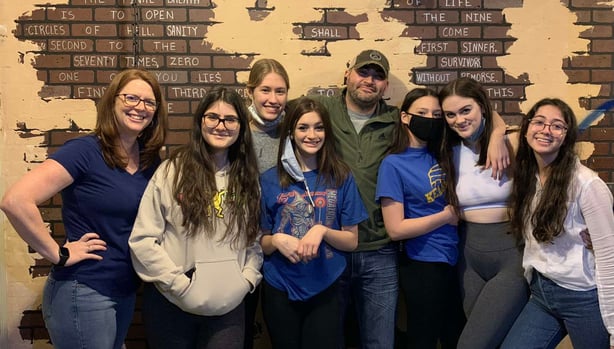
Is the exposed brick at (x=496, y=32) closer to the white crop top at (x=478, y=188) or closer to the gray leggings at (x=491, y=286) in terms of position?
the white crop top at (x=478, y=188)

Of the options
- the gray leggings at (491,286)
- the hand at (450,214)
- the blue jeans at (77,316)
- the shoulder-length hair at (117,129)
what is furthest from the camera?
the hand at (450,214)

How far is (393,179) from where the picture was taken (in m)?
2.63

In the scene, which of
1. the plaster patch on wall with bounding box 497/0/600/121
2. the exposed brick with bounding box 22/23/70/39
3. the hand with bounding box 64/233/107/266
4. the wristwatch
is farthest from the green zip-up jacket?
the exposed brick with bounding box 22/23/70/39

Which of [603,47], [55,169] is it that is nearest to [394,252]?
[55,169]

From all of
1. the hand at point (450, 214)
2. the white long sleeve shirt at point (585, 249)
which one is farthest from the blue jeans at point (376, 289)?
the white long sleeve shirt at point (585, 249)

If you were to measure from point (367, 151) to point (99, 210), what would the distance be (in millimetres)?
1314

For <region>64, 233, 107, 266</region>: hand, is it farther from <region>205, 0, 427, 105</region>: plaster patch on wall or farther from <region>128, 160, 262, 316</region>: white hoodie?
<region>205, 0, 427, 105</region>: plaster patch on wall

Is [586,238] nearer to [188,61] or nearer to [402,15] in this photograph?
[402,15]

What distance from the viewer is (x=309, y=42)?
327cm

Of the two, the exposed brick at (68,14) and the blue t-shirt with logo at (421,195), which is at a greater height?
the exposed brick at (68,14)

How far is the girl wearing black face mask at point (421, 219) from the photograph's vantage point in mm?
2604

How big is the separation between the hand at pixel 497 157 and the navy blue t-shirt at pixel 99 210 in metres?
1.60

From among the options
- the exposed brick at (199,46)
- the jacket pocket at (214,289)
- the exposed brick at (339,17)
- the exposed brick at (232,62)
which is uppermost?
the exposed brick at (339,17)

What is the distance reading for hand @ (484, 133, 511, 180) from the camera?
8.47 ft
